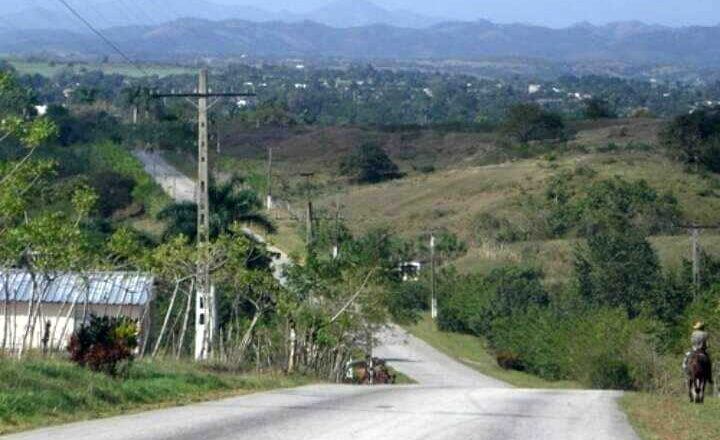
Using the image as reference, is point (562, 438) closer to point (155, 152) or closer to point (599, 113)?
point (155, 152)

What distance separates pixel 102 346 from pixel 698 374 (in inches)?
429

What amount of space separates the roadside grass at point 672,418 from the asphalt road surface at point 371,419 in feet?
0.95

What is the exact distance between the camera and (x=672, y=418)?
68.3 feet

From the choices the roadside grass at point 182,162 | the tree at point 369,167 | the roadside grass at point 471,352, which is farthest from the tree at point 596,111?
the roadside grass at point 471,352

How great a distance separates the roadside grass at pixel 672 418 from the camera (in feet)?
60.1

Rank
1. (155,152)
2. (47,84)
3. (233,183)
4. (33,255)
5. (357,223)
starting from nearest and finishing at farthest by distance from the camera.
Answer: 1. (33,255)
2. (233,183)
3. (357,223)
4. (155,152)
5. (47,84)

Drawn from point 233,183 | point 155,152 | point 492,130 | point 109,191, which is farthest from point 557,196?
point 492,130

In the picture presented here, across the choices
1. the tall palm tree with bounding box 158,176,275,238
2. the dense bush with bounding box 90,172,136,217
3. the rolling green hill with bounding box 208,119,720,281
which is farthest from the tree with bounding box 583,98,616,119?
the tall palm tree with bounding box 158,176,275,238

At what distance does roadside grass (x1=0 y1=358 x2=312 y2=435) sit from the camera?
1703 cm

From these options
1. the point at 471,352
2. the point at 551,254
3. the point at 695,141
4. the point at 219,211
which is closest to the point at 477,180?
the point at 695,141

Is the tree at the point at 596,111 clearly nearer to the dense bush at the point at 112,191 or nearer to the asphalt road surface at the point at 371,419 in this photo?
the dense bush at the point at 112,191

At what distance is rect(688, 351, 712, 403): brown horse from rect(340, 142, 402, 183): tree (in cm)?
8094

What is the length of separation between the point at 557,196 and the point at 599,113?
223 ft

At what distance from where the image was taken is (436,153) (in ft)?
420
